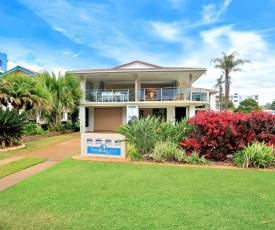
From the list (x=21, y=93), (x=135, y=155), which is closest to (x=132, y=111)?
(x=21, y=93)

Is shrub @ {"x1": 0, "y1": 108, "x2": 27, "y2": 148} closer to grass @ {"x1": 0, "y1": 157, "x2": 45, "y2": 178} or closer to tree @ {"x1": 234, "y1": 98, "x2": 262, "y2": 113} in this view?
grass @ {"x1": 0, "y1": 157, "x2": 45, "y2": 178}

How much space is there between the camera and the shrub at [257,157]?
6.53 metres

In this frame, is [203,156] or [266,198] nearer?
[266,198]

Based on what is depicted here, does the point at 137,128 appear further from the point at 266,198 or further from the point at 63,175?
the point at 266,198

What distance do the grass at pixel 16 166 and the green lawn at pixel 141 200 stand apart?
1.00m

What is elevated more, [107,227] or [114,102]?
[114,102]

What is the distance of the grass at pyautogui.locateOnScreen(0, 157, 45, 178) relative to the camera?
591 cm

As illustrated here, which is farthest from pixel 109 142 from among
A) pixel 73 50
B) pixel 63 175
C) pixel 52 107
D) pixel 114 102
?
pixel 73 50

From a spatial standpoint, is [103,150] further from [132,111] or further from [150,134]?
[132,111]

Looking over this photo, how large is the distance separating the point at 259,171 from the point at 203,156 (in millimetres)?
1721

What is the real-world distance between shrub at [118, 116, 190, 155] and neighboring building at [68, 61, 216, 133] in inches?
435

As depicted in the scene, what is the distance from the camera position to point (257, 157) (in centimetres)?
654

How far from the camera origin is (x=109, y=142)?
308 inches

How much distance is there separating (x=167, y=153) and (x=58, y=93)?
12.5 metres
